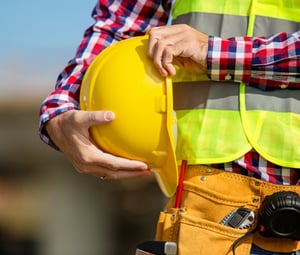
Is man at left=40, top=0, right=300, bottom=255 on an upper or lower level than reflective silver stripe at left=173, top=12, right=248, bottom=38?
lower

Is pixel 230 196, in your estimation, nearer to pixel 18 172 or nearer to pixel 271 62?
pixel 271 62

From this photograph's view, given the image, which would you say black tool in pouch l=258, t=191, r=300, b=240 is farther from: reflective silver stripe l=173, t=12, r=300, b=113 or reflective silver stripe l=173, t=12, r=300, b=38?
reflective silver stripe l=173, t=12, r=300, b=38

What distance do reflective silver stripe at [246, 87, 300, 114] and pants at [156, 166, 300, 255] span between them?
0.16 m

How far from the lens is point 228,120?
1805 mm

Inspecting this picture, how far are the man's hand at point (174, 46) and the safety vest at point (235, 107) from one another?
0.35ft

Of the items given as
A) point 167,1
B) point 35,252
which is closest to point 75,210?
point 35,252

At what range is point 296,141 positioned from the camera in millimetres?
1752

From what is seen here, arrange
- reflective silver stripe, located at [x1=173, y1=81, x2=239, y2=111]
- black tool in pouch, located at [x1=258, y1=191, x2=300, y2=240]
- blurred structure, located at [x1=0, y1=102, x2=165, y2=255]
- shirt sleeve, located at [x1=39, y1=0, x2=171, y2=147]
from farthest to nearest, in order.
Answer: blurred structure, located at [x1=0, y1=102, x2=165, y2=255], shirt sleeve, located at [x1=39, y1=0, x2=171, y2=147], reflective silver stripe, located at [x1=173, y1=81, x2=239, y2=111], black tool in pouch, located at [x1=258, y1=191, x2=300, y2=240]

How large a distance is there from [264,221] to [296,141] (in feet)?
0.62

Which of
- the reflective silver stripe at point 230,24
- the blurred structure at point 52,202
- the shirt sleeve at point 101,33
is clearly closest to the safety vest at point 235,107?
the reflective silver stripe at point 230,24

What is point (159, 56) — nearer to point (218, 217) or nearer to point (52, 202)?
point (218, 217)

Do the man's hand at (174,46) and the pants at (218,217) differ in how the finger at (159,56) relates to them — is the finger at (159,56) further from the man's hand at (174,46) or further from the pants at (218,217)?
the pants at (218,217)

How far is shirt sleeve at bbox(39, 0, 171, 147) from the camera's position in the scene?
193 cm

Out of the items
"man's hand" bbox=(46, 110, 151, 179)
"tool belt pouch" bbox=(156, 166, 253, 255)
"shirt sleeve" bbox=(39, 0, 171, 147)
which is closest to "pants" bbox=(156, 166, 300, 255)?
"tool belt pouch" bbox=(156, 166, 253, 255)
